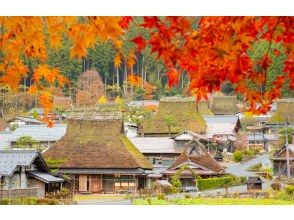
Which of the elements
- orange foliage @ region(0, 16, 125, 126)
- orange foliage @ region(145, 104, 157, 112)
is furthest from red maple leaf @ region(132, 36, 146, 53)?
orange foliage @ region(145, 104, 157, 112)

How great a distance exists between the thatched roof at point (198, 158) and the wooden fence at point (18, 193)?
1.64m

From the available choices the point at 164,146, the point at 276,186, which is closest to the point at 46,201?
the point at 164,146

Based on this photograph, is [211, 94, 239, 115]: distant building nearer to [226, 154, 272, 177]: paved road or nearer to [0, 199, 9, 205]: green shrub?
[226, 154, 272, 177]: paved road

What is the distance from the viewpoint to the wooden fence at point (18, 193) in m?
5.90

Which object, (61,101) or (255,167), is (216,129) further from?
(61,101)

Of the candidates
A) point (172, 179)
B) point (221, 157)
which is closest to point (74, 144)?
point (172, 179)

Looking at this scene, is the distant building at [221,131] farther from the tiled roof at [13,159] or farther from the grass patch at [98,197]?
the tiled roof at [13,159]

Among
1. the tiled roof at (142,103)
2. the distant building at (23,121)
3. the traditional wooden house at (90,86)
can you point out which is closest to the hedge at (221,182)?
the tiled roof at (142,103)

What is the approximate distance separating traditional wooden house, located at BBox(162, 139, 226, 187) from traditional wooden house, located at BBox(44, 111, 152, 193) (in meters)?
0.37

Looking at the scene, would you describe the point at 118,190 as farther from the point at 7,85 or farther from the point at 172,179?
the point at 7,85

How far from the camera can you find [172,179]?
6527mm

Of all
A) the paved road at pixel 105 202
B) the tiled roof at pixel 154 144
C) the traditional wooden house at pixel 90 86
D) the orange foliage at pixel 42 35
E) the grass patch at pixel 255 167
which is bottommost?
the paved road at pixel 105 202
